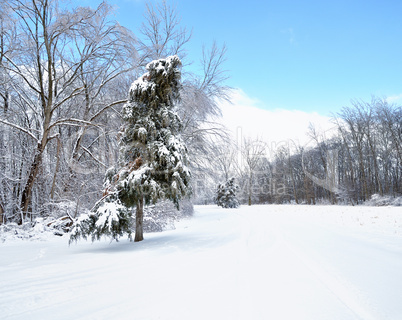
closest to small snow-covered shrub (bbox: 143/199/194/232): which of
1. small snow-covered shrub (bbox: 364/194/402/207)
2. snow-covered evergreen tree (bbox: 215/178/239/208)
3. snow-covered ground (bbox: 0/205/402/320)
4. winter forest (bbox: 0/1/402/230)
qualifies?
winter forest (bbox: 0/1/402/230)

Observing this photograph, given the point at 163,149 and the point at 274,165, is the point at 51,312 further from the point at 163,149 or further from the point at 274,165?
the point at 274,165

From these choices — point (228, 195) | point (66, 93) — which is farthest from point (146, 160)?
point (228, 195)

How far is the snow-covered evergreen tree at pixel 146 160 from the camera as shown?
516 centimetres

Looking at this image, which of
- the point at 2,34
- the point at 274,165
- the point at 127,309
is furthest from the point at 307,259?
the point at 274,165

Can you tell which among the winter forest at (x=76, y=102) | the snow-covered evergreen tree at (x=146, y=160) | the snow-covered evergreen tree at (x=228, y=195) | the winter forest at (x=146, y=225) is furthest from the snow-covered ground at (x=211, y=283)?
the snow-covered evergreen tree at (x=228, y=195)

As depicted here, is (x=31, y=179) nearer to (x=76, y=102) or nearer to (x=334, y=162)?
(x=76, y=102)

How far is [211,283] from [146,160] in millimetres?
3593

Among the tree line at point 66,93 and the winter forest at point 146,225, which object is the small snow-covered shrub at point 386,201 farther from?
the tree line at point 66,93

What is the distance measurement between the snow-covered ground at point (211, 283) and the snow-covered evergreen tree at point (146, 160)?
2.61ft

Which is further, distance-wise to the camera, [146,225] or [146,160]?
[146,225]

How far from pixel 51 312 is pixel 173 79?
544 centimetres

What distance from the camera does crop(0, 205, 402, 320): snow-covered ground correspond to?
212cm

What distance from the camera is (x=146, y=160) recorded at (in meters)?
5.68

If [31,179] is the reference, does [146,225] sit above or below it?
below
